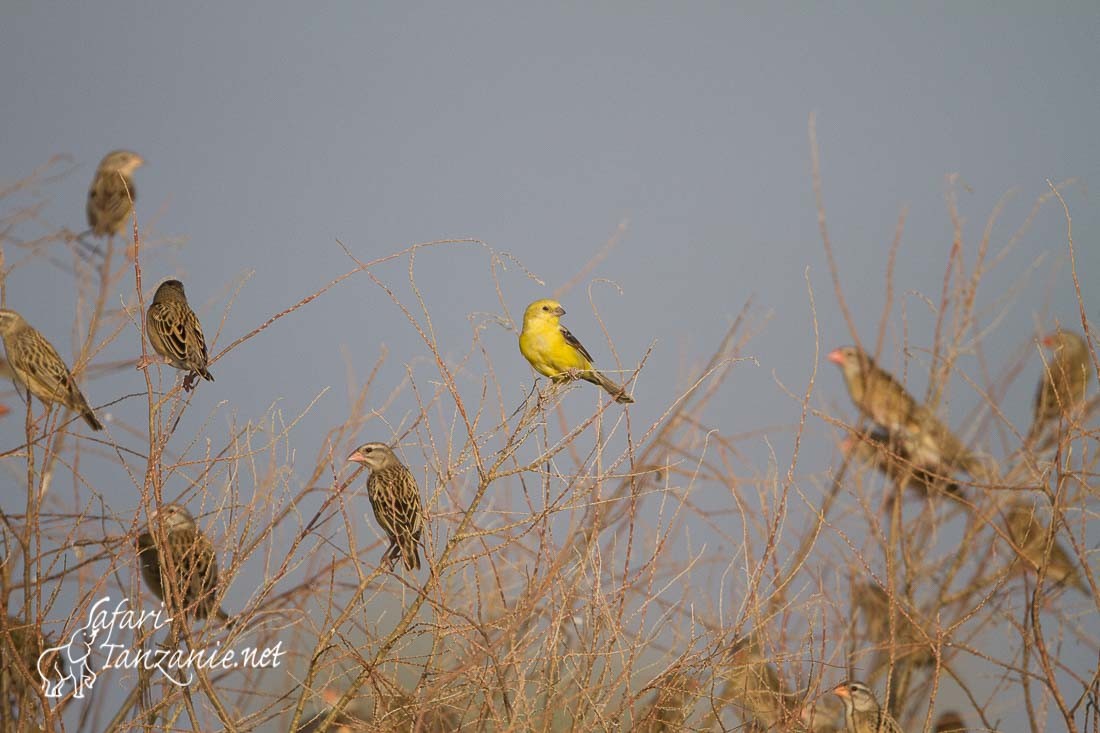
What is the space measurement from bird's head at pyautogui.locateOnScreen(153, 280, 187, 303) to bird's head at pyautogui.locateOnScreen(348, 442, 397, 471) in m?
1.12

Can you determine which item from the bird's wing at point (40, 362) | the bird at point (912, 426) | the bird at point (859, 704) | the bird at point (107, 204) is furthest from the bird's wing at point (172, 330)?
the bird at point (859, 704)

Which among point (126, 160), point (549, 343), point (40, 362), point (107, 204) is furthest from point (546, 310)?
point (126, 160)

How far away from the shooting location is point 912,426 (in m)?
6.83

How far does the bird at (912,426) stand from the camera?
4.89m

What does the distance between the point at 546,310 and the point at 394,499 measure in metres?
1.36

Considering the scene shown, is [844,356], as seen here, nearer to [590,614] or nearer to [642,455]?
[642,455]

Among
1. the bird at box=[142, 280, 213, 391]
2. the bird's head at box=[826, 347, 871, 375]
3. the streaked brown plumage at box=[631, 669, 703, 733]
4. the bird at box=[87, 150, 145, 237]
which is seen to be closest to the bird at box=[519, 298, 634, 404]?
the bird at box=[142, 280, 213, 391]

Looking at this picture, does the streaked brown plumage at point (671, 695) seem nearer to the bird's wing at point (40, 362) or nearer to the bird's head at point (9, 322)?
the bird's wing at point (40, 362)

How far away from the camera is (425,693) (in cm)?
346

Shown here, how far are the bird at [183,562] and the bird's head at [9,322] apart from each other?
1.21 meters

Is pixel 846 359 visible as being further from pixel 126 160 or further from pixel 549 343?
pixel 126 160

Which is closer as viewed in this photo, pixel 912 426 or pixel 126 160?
pixel 912 426

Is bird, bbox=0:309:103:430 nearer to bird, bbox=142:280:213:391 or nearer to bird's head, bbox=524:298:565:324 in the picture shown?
bird, bbox=142:280:213:391

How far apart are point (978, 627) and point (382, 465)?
254 centimetres
